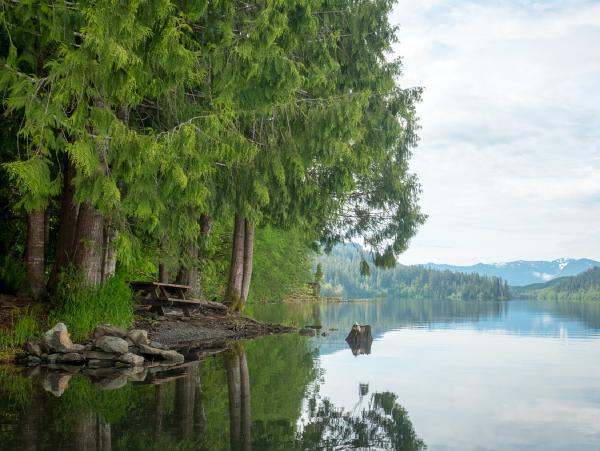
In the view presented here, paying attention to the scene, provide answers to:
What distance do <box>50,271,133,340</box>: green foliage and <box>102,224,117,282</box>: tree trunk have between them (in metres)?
0.90

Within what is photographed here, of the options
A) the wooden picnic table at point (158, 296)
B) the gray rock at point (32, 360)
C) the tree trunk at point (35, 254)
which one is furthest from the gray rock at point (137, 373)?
the wooden picnic table at point (158, 296)

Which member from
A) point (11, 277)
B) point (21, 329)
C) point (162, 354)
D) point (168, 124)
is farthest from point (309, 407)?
point (11, 277)

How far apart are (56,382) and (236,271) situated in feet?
51.7

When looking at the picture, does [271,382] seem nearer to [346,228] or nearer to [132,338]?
[132,338]

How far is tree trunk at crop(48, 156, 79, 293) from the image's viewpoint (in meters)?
15.2

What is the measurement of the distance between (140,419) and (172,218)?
8.42 metres

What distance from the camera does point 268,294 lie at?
157 feet

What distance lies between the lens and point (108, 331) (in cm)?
1341

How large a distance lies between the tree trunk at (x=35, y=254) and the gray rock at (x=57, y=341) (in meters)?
3.31

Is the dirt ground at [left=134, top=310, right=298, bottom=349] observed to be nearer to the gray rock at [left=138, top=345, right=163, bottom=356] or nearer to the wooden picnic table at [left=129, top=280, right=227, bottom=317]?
the wooden picnic table at [left=129, top=280, right=227, bottom=317]

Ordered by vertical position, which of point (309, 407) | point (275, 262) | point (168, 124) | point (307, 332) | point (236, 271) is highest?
point (168, 124)

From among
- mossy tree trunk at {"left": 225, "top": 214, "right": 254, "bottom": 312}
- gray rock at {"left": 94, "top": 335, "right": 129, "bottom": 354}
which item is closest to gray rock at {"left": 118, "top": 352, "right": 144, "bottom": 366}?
gray rock at {"left": 94, "top": 335, "right": 129, "bottom": 354}

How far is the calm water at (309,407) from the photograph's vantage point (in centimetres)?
669

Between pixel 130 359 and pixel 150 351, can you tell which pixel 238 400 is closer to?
pixel 130 359
